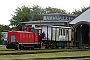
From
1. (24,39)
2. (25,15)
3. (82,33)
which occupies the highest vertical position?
(25,15)

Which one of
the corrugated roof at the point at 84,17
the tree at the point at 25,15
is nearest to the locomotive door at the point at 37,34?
the corrugated roof at the point at 84,17

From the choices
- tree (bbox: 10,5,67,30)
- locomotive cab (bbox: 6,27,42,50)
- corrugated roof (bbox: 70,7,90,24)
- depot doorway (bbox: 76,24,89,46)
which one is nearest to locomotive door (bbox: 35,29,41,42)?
locomotive cab (bbox: 6,27,42,50)

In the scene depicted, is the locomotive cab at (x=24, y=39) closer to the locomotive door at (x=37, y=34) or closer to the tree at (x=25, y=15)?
the locomotive door at (x=37, y=34)

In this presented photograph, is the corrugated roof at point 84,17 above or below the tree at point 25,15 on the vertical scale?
below

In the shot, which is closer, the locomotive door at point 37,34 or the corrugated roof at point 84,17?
the locomotive door at point 37,34

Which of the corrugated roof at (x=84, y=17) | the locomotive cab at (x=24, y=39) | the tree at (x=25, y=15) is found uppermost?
the tree at (x=25, y=15)

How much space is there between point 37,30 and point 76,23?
1281cm

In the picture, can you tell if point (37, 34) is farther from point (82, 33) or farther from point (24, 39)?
point (82, 33)

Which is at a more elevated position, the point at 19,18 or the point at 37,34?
the point at 19,18

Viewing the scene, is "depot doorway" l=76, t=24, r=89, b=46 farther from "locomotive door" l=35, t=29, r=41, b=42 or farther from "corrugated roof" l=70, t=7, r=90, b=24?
"locomotive door" l=35, t=29, r=41, b=42

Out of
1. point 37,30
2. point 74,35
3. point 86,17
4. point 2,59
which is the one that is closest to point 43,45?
point 37,30

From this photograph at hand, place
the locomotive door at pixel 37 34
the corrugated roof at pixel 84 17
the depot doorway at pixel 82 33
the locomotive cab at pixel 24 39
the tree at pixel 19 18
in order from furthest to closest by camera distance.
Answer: the tree at pixel 19 18 → the depot doorway at pixel 82 33 → the corrugated roof at pixel 84 17 → the locomotive door at pixel 37 34 → the locomotive cab at pixel 24 39

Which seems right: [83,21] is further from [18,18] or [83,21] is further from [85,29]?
[18,18]

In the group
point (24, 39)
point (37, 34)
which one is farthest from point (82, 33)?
point (24, 39)
